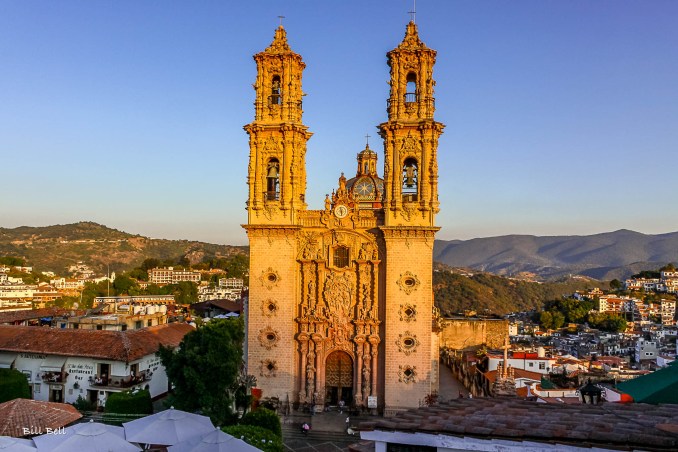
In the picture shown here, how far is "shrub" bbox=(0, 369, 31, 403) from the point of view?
2645 centimetres

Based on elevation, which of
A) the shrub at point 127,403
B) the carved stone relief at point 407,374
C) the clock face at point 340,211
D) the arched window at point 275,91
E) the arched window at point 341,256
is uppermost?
the arched window at point 275,91

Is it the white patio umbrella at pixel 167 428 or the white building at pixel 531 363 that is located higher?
the white patio umbrella at pixel 167 428

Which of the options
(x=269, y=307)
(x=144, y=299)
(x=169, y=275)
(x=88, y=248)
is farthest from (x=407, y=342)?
(x=88, y=248)

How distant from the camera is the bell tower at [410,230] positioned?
26.8 m

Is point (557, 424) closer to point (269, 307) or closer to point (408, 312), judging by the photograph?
Answer: point (408, 312)

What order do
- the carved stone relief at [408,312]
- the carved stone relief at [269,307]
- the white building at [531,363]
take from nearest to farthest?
the carved stone relief at [408,312]
the carved stone relief at [269,307]
the white building at [531,363]

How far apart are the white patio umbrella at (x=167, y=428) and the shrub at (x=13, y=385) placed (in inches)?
435

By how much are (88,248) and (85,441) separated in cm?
15989

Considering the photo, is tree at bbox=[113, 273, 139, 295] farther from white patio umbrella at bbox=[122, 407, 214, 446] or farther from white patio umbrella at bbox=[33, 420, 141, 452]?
white patio umbrella at bbox=[33, 420, 141, 452]

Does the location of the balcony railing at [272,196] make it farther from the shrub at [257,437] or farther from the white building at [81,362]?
the shrub at [257,437]

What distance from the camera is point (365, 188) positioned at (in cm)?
4272

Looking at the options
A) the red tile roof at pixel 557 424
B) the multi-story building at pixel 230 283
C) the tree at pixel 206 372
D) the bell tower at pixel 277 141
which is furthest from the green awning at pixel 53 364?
the multi-story building at pixel 230 283

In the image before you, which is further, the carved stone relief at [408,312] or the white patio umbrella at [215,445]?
the carved stone relief at [408,312]

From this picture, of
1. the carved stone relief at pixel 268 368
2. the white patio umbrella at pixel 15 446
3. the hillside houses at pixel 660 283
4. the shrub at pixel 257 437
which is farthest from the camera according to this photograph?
the hillside houses at pixel 660 283
